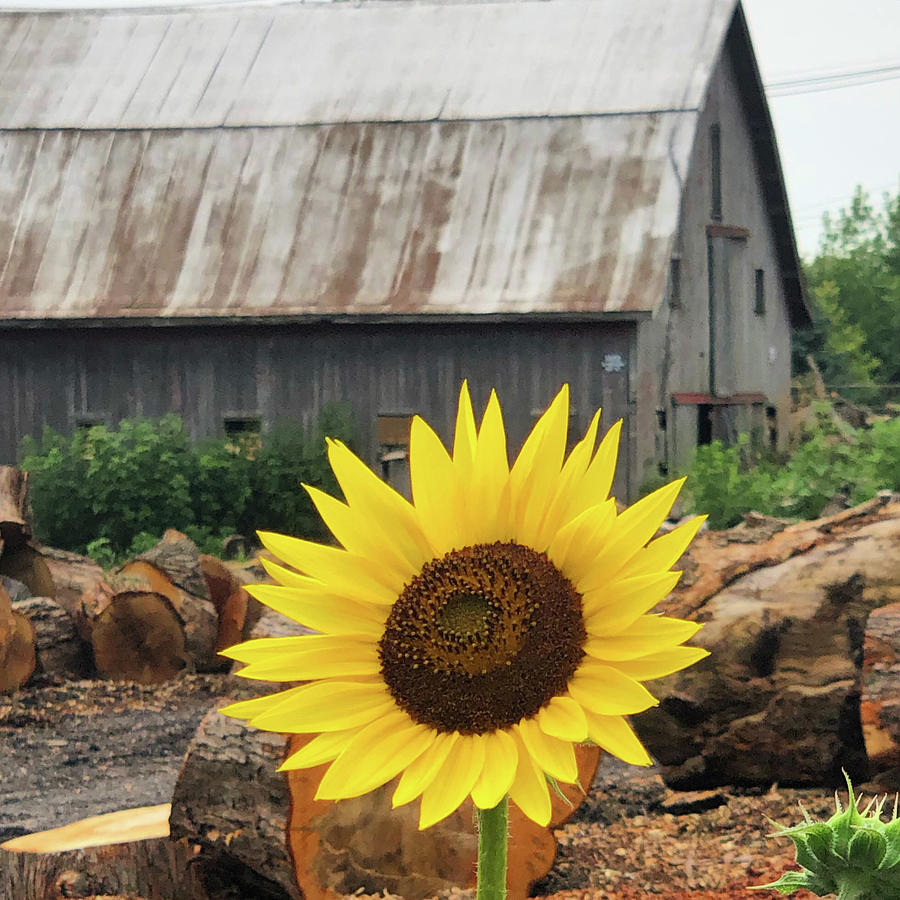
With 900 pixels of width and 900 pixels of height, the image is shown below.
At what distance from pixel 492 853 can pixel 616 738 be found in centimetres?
15

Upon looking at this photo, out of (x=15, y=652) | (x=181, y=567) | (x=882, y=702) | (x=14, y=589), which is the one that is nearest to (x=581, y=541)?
(x=882, y=702)

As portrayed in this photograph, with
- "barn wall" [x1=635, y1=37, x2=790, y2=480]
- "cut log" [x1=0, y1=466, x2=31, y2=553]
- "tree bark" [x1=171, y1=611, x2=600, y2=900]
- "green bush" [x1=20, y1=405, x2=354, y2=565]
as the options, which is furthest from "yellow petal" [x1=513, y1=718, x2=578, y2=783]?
"barn wall" [x1=635, y1=37, x2=790, y2=480]

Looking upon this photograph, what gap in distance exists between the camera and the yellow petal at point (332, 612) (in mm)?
1499

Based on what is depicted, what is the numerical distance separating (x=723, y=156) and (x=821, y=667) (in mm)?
16442

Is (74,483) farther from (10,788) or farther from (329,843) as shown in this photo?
(329,843)

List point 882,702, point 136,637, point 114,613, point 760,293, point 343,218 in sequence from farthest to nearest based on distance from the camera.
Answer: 1. point 760,293
2. point 343,218
3. point 136,637
4. point 114,613
5. point 882,702

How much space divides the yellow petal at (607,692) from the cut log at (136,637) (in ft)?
31.5

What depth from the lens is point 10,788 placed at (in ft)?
27.5

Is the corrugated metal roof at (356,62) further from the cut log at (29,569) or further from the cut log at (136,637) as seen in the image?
the cut log at (136,637)

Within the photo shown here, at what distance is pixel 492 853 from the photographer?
52.4 inches

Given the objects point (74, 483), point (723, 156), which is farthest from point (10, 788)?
point (723, 156)

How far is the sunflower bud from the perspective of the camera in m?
1.45

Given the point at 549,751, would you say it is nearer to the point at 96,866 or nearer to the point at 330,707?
the point at 330,707

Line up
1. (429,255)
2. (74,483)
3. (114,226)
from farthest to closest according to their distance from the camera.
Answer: (114,226)
(429,255)
(74,483)
